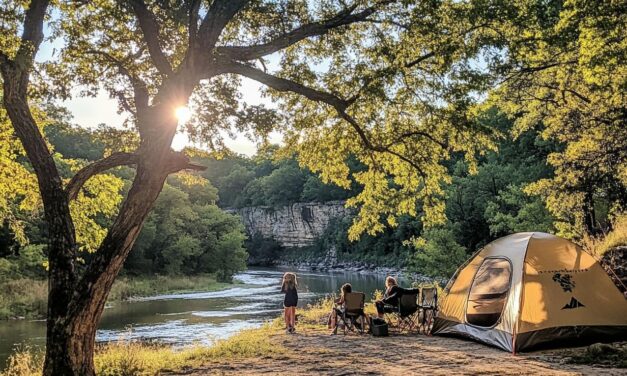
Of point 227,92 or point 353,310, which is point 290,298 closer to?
point 353,310

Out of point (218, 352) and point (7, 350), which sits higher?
point (218, 352)

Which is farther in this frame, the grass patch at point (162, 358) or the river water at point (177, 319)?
the river water at point (177, 319)

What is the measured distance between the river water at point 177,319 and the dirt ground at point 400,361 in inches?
265

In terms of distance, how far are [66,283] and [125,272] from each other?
38.6 meters

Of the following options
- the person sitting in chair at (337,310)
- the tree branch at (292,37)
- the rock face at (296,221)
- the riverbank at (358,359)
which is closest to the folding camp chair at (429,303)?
the riverbank at (358,359)

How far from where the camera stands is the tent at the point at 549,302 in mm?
8039

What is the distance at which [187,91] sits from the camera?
7.62m

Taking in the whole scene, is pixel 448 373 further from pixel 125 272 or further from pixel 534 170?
pixel 125 272

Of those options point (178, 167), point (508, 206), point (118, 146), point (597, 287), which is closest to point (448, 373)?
point (597, 287)

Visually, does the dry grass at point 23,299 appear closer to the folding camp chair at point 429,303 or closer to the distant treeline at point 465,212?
the distant treeline at point 465,212

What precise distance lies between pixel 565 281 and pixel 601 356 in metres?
1.55

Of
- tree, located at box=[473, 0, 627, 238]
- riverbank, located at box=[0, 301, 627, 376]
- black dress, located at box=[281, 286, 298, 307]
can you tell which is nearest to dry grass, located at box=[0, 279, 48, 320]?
riverbank, located at box=[0, 301, 627, 376]

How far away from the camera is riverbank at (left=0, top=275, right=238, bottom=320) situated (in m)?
26.8

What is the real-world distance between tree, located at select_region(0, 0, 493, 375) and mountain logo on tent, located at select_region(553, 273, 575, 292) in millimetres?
2804
